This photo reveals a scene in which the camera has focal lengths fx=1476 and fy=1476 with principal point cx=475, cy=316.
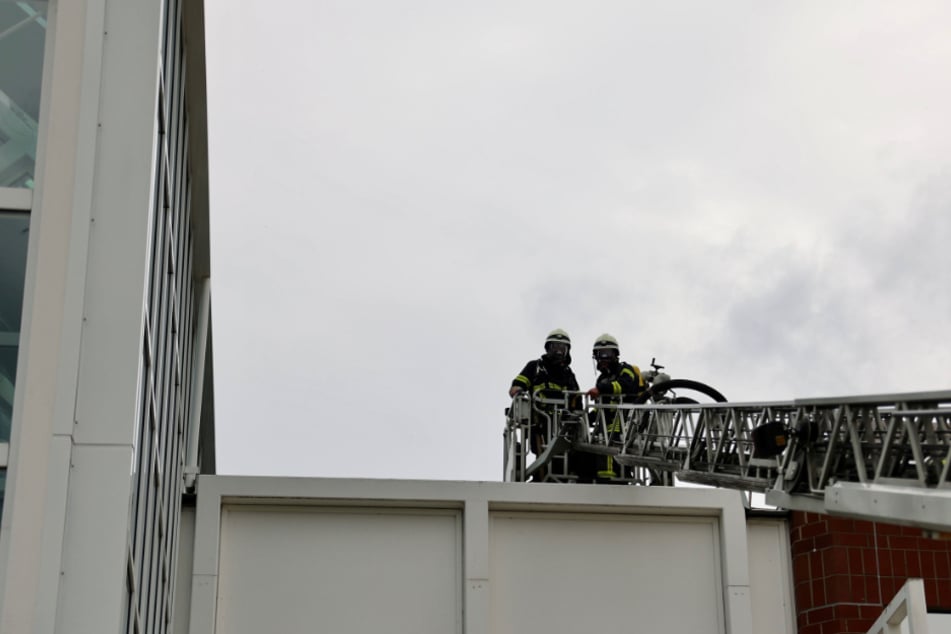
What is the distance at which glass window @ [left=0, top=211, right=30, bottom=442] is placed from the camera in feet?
26.8

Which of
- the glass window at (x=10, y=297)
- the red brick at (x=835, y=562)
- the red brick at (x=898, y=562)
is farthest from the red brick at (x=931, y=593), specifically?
the glass window at (x=10, y=297)

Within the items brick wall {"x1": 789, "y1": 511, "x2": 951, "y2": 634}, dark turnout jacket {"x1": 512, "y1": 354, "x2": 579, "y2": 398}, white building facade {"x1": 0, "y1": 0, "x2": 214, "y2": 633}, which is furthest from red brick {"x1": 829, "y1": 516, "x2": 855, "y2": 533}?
white building facade {"x1": 0, "y1": 0, "x2": 214, "y2": 633}

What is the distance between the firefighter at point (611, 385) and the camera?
1703 centimetres

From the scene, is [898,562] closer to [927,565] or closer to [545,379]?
[927,565]

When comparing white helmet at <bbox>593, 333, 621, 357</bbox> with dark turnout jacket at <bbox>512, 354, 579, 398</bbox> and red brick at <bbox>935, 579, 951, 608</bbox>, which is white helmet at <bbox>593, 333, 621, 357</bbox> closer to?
dark turnout jacket at <bbox>512, 354, 579, 398</bbox>

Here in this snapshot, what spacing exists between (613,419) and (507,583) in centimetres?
263

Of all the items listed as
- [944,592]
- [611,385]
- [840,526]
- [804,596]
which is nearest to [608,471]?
[611,385]

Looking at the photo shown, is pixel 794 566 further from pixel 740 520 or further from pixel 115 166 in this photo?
pixel 115 166

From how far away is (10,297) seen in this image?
8398 millimetres

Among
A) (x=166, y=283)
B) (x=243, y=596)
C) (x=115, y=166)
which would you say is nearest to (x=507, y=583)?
(x=243, y=596)

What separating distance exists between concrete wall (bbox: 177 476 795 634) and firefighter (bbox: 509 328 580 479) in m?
2.37

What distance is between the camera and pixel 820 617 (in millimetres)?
15203

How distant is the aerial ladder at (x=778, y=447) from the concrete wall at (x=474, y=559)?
0.91m

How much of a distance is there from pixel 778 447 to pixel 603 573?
4.14 metres
